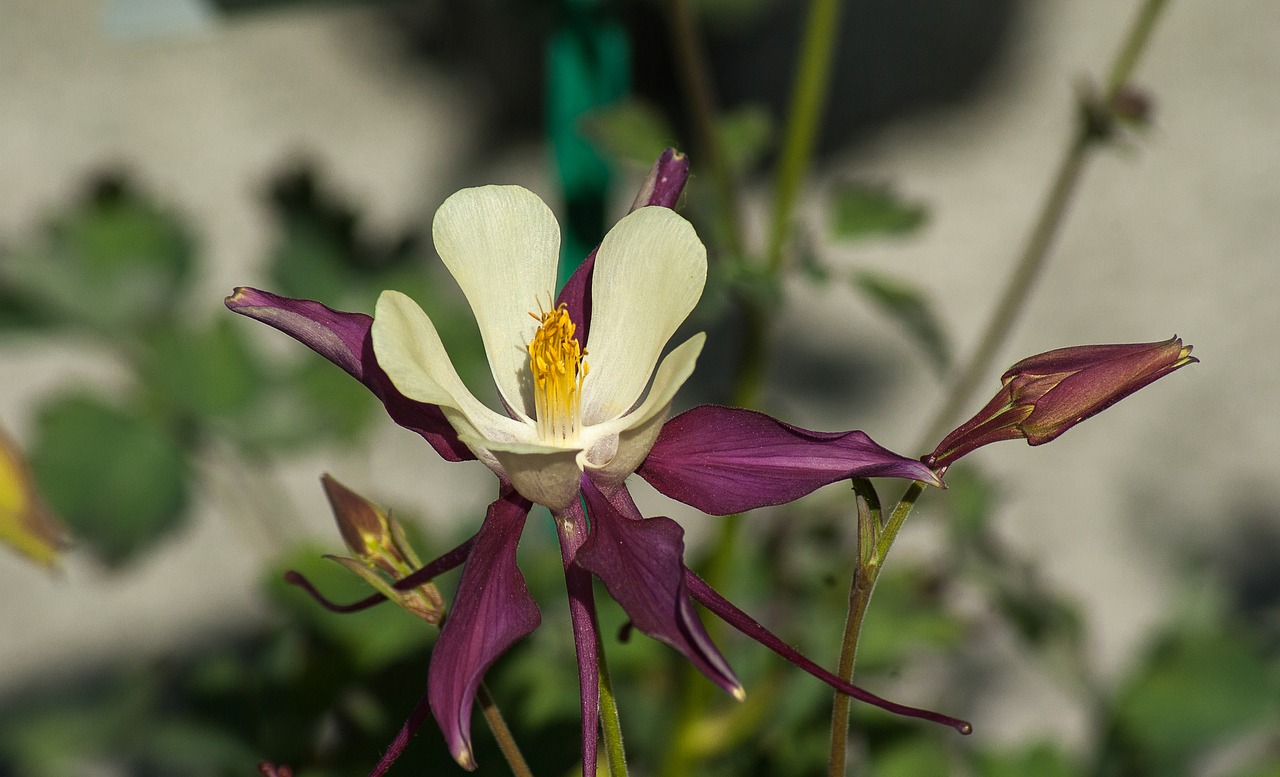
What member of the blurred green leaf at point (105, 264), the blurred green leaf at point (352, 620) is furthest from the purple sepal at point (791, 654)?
the blurred green leaf at point (105, 264)

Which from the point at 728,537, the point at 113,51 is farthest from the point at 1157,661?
the point at 113,51

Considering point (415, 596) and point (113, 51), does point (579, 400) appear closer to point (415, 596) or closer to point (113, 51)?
point (415, 596)

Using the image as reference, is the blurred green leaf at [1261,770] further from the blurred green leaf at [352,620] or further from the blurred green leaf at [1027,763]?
the blurred green leaf at [352,620]

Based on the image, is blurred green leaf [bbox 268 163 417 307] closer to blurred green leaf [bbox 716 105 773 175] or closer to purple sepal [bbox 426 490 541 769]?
blurred green leaf [bbox 716 105 773 175]

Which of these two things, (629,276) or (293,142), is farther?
(293,142)

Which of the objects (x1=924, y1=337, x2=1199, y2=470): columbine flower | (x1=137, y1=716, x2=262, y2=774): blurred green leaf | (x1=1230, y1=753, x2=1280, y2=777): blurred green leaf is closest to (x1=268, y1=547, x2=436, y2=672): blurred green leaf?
(x1=137, y1=716, x2=262, y2=774): blurred green leaf

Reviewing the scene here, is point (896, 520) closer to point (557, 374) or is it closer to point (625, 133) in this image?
point (557, 374)
